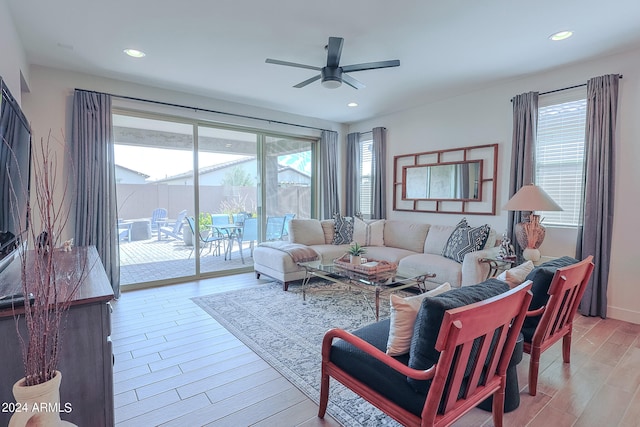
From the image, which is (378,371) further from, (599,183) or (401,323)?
(599,183)

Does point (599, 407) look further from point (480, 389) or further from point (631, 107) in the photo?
point (631, 107)

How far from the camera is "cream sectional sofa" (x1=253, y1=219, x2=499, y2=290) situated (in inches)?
139

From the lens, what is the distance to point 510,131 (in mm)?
3918

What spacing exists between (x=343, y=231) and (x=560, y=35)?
3.35 metres

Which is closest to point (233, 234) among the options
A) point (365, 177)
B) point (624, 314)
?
point (365, 177)

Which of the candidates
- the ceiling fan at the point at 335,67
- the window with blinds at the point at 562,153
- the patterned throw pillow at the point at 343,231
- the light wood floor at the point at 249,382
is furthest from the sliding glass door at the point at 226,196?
the window with blinds at the point at 562,153

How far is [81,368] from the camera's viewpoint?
1468mm

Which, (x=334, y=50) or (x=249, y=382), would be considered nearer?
(x=249, y=382)

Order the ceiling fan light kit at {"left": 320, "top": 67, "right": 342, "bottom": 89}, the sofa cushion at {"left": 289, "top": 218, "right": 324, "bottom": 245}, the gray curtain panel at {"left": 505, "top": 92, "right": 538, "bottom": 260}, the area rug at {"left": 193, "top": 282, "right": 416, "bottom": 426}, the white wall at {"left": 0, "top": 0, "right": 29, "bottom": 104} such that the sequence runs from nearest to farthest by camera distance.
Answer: the area rug at {"left": 193, "top": 282, "right": 416, "bottom": 426}
the white wall at {"left": 0, "top": 0, "right": 29, "bottom": 104}
the ceiling fan light kit at {"left": 320, "top": 67, "right": 342, "bottom": 89}
the gray curtain panel at {"left": 505, "top": 92, "right": 538, "bottom": 260}
the sofa cushion at {"left": 289, "top": 218, "right": 324, "bottom": 245}

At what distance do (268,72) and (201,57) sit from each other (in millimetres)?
722

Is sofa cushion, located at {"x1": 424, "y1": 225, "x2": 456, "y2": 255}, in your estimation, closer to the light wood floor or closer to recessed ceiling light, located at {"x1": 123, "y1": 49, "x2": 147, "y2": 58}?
the light wood floor

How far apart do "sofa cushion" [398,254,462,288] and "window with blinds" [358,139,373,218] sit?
6.25 ft

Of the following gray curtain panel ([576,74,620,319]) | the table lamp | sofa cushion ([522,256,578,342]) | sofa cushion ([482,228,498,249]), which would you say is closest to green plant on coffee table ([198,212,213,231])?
sofa cushion ([482,228,498,249])

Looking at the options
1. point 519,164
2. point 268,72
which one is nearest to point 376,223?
point 519,164
